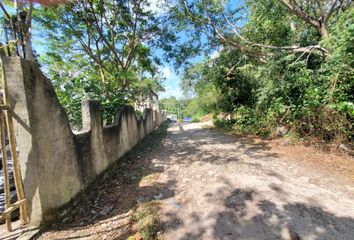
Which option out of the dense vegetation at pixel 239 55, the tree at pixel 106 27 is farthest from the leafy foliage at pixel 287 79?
the tree at pixel 106 27

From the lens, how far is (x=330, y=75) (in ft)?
16.6

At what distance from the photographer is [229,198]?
10.3ft

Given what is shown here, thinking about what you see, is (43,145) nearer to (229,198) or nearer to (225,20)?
(229,198)

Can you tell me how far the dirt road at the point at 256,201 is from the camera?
2375mm

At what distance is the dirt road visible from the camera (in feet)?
7.79

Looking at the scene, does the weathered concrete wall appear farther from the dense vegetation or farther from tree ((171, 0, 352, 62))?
tree ((171, 0, 352, 62))

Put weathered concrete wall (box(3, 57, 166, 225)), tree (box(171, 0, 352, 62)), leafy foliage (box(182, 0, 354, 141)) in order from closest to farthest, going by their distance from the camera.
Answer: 1. weathered concrete wall (box(3, 57, 166, 225))
2. leafy foliage (box(182, 0, 354, 141))
3. tree (box(171, 0, 352, 62))

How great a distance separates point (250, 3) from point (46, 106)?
829cm

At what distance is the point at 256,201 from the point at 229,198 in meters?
0.40

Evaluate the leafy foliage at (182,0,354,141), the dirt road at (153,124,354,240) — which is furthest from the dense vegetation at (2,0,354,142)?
the dirt road at (153,124,354,240)

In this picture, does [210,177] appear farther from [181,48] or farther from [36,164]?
[181,48]

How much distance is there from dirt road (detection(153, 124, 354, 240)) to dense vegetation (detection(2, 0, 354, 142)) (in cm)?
201

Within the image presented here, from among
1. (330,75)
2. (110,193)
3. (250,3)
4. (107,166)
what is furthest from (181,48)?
(110,193)

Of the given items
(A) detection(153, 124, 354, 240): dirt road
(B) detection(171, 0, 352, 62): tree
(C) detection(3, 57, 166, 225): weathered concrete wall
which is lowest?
(A) detection(153, 124, 354, 240): dirt road
